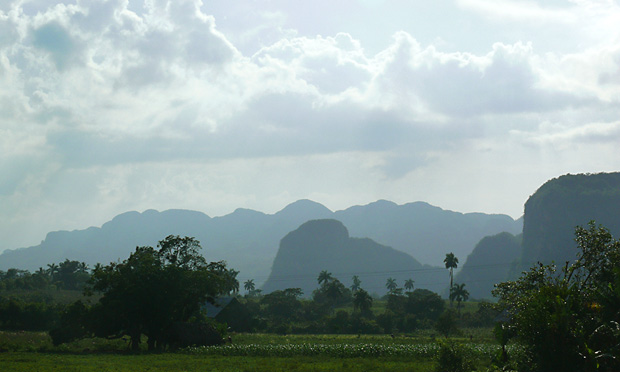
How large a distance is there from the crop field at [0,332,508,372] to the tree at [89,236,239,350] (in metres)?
2.67

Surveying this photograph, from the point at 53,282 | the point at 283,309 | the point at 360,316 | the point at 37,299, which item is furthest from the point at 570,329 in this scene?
the point at 53,282

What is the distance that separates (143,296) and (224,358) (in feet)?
48.5

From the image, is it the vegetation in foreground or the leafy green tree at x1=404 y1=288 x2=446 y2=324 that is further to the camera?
the leafy green tree at x1=404 y1=288 x2=446 y2=324

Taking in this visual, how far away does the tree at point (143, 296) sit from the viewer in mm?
54594

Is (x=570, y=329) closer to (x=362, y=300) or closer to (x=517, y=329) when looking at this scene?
(x=517, y=329)

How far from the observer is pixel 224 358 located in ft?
150

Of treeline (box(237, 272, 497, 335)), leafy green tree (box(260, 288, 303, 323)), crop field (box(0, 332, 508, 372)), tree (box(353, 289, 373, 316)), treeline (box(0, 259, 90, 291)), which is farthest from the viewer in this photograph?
treeline (box(0, 259, 90, 291))

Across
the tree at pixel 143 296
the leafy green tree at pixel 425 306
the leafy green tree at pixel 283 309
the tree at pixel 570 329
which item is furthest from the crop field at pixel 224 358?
the leafy green tree at pixel 425 306

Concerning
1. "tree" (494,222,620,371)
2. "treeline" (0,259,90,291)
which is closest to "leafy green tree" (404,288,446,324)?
"treeline" (0,259,90,291)

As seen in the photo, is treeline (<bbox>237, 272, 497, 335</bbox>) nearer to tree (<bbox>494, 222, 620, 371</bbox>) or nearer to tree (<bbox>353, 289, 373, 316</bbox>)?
tree (<bbox>353, 289, 373, 316</bbox>)

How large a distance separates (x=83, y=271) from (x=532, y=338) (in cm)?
15862

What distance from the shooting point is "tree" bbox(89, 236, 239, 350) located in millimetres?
54594

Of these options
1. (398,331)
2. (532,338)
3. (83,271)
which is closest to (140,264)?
(532,338)

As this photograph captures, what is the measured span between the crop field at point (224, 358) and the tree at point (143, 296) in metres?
2.67
